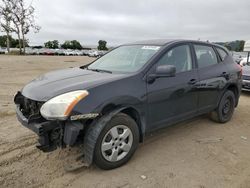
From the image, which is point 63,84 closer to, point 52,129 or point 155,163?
point 52,129

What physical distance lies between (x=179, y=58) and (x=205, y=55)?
2.80 feet

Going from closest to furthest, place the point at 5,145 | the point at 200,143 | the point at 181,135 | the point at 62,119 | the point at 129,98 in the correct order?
the point at 62,119 → the point at 129,98 → the point at 5,145 → the point at 200,143 → the point at 181,135

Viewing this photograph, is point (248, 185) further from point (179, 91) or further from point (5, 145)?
point (5, 145)

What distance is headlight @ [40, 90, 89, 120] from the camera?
2.71 meters

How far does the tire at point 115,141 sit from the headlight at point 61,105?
0.40 meters

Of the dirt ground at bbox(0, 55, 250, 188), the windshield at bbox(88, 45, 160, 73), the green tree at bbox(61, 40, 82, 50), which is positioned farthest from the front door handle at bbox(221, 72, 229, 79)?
the green tree at bbox(61, 40, 82, 50)

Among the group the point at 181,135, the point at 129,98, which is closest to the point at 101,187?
the point at 129,98

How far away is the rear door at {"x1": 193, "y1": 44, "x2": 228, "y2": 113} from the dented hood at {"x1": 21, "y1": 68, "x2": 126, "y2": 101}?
1700mm

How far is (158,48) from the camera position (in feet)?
12.2

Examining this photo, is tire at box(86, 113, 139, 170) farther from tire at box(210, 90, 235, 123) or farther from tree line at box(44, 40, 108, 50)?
tree line at box(44, 40, 108, 50)

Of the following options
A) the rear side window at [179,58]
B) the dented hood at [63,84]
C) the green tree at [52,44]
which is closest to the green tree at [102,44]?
the green tree at [52,44]

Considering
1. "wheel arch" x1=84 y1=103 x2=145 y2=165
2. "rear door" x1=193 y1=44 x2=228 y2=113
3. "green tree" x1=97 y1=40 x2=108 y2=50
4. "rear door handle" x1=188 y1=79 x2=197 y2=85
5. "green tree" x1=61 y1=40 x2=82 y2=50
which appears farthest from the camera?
"green tree" x1=61 y1=40 x2=82 y2=50

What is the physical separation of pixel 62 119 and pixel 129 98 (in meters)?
0.90

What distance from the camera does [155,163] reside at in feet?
11.1
